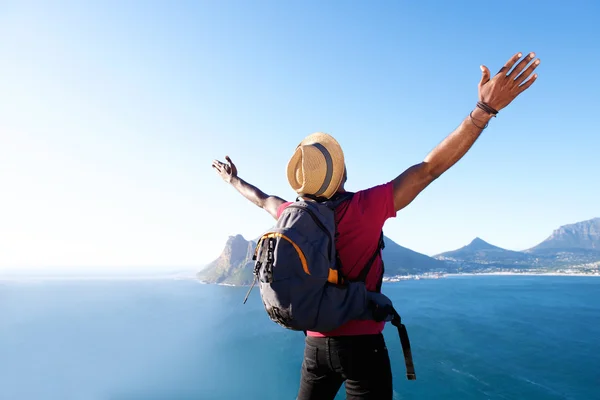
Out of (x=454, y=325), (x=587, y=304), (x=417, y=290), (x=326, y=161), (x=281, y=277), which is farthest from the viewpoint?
(x=417, y=290)

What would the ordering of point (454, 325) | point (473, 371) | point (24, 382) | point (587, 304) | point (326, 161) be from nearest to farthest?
point (326, 161) < point (473, 371) < point (24, 382) < point (454, 325) < point (587, 304)

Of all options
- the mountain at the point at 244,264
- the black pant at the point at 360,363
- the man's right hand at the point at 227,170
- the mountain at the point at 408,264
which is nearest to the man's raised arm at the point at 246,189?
the man's right hand at the point at 227,170

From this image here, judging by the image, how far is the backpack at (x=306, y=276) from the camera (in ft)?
4.22

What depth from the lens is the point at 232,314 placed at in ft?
276

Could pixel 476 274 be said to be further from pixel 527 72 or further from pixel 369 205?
pixel 369 205

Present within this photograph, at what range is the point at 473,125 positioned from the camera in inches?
57.8

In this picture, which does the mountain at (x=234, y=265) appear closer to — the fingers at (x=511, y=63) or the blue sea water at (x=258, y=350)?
the blue sea water at (x=258, y=350)

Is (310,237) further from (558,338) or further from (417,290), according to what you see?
(417,290)

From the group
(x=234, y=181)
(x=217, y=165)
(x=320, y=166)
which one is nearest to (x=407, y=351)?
(x=320, y=166)

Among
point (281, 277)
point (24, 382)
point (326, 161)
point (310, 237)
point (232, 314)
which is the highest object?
point (326, 161)

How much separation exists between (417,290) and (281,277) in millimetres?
114394

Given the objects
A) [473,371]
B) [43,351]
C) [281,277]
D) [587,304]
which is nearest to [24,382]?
[43,351]

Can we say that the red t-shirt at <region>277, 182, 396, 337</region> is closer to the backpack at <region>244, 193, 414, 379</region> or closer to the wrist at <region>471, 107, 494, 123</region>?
the backpack at <region>244, 193, 414, 379</region>

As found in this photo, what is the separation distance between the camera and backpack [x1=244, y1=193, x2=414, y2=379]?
1286 millimetres
